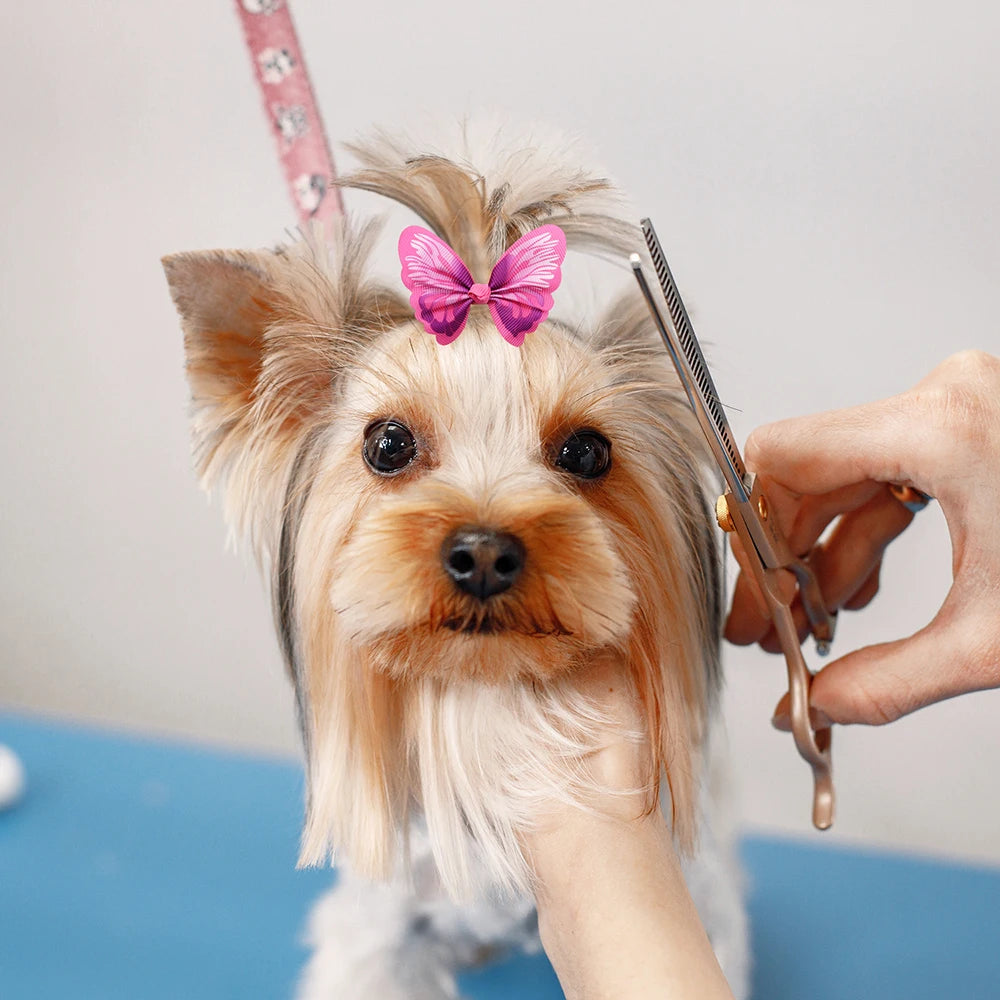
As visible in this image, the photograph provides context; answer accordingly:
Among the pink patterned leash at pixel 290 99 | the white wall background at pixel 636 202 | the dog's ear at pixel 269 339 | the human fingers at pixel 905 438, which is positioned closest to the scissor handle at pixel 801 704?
the human fingers at pixel 905 438

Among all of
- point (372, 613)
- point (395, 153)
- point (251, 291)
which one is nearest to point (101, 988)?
point (372, 613)

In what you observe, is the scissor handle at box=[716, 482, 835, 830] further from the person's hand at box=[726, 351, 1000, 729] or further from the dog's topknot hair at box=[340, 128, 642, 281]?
the dog's topknot hair at box=[340, 128, 642, 281]

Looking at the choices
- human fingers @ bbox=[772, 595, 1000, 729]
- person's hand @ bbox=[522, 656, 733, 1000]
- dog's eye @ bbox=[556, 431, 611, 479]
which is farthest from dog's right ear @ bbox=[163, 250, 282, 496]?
human fingers @ bbox=[772, 595, 1000, 729]

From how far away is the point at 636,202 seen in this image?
5.64 ft

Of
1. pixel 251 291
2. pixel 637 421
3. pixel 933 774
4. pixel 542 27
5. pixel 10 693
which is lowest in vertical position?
pixel 933 774

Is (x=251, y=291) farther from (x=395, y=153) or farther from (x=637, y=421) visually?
(x=637, y=421)

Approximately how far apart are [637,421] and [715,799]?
0.52 meters

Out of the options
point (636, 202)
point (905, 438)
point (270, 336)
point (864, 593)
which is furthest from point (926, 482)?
point (636, 202)

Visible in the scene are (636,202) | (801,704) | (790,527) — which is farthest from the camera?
(636,202)

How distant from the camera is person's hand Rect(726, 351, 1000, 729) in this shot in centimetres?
100

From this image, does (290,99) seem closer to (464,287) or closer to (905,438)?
(464,287)

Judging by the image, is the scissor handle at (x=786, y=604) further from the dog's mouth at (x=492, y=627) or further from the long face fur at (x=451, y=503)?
Result: the dog's mouth at (x=492, y=627)

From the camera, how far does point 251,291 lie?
40.6 inches

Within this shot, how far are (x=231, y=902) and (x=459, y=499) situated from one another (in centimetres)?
81
